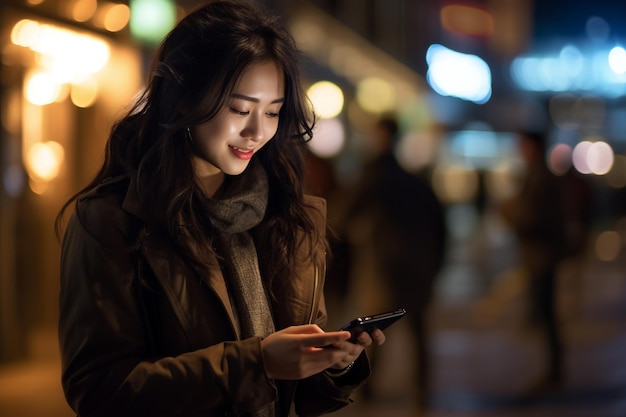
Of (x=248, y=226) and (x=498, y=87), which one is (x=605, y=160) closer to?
(x=498, y=87)

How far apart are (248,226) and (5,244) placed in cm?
601

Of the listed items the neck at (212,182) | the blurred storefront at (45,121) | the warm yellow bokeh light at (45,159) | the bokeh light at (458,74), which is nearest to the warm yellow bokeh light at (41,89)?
the blurred storefront at (45,121)

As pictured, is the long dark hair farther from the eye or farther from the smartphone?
the smartphone

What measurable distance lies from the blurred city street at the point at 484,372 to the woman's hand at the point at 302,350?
4596mm

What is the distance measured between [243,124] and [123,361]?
60cm

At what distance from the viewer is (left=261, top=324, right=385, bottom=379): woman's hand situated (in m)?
1.98

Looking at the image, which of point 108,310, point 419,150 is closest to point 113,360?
point 108,310

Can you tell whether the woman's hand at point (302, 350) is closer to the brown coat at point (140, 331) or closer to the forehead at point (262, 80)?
the brown coat at point (140, 331)

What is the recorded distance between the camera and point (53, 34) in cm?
778

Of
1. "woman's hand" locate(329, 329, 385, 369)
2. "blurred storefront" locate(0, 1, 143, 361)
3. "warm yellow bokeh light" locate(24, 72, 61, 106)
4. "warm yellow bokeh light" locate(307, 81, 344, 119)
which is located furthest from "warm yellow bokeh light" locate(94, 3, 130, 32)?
"warm yellow bokeh light" locate(307, 81, 344, 119)

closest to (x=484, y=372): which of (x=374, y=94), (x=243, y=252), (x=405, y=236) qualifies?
(x=405, y=236)

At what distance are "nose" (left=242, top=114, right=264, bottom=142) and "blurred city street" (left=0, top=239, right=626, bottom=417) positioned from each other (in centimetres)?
457

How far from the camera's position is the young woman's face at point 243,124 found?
2.16 meters

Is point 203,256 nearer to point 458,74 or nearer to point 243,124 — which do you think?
point 243,124
